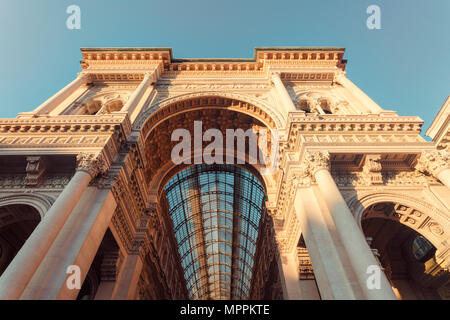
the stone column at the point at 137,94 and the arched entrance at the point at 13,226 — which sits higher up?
the stone column at the point at 137,94

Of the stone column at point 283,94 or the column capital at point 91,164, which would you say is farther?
the stone column at point 283,94

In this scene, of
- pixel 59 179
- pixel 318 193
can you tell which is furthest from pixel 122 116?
pixel 318 193

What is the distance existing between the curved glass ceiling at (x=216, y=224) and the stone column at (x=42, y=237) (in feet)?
46.2

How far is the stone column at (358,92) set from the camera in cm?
1352

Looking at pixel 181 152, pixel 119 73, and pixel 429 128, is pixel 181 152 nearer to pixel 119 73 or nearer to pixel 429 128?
pixel 119 73

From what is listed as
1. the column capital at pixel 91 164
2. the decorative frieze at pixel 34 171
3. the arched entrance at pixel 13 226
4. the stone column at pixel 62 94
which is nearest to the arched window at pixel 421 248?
the column capital at pixel 91 164

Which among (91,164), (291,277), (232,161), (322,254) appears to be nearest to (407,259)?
(291,277)

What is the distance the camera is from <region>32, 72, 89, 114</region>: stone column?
525 inches

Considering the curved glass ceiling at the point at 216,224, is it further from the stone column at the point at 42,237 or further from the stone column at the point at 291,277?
the stone column at the point at 42,237

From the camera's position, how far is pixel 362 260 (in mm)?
7297

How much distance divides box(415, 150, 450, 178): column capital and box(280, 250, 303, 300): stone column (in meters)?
7.07

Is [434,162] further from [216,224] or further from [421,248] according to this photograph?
[216,224]

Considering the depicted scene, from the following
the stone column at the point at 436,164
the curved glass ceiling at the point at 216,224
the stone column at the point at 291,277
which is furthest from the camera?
the curved glass ceiling at the point at 216,224

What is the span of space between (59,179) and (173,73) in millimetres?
11990
